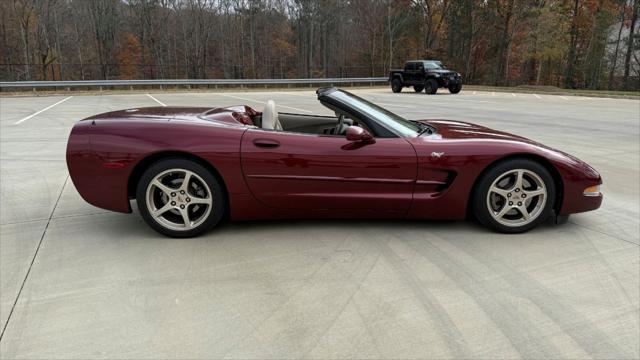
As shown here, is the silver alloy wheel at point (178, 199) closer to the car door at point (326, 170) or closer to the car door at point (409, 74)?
the car door at point (326, 170)

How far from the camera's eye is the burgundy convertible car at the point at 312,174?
3.56 metres

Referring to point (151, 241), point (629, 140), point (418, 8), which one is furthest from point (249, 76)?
point (151, 241)

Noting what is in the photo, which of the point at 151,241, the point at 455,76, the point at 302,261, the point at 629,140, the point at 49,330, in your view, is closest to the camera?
the point at 49,330

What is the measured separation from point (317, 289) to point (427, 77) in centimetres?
2374

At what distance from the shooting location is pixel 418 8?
46.3 meters

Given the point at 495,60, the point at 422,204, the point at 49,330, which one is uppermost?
the point at 495,60

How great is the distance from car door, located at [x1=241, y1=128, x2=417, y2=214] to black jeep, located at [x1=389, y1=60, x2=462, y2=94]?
72.6 feet

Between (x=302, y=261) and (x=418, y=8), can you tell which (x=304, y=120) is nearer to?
(x=302, y=261)

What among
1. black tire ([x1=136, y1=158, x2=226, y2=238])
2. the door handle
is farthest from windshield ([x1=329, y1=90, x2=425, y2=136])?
black tire ([x1=136, y1=158, x2=226, y2=238])

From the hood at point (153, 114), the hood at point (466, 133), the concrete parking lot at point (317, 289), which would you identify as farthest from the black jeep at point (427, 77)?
the hood at point (153, 114)

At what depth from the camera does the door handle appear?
356 cm

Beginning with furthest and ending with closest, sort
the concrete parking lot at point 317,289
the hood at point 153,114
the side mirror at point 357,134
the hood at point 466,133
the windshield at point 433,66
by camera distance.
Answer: the windshield at point 433,66 < the hood at point 466,133 < the hood at point 153,114 < the side mirror at point 357,134 < the concrete parking lot at point 317,289

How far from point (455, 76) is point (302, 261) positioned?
77.5ft

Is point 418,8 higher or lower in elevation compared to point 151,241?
higher
